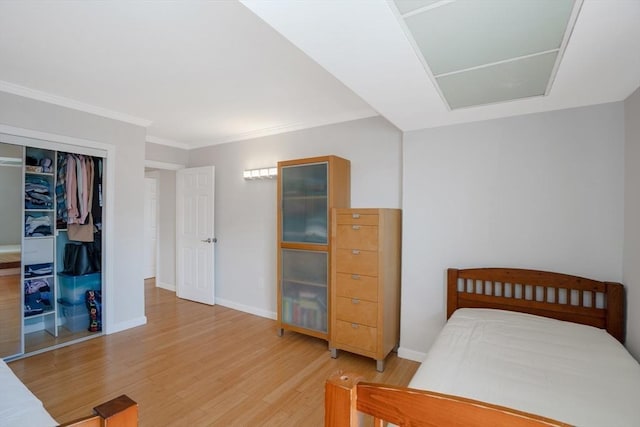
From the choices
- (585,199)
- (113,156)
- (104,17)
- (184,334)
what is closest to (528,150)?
(585,199)

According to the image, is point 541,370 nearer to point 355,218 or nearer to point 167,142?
point 355,218

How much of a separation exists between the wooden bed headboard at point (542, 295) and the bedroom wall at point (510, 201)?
0.32ft

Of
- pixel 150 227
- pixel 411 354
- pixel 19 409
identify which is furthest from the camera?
pixel 150 227

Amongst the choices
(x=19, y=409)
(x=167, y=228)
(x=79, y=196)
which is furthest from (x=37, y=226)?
(x=19, y=409)

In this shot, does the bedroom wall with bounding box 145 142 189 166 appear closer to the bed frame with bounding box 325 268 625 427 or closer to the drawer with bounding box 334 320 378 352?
the drawer with bounding box 334 320 378 352

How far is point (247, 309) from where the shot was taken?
407 cm

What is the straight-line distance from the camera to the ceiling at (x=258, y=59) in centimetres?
128

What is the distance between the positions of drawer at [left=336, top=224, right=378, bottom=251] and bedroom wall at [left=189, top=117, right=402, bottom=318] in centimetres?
51

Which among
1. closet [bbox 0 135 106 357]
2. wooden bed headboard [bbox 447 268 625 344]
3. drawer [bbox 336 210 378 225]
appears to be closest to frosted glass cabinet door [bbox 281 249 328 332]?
drawer [bbox 336 210 378 225]

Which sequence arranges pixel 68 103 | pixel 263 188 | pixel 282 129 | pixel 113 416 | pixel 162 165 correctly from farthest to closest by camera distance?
1. pixel 162 165
2. pixel 263 188
3. pixel 282 129
4. pixel 68 103
5. pixel 113 416

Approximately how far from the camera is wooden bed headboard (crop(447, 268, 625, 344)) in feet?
6.30

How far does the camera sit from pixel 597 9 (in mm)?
1143

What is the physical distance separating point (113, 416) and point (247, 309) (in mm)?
3548

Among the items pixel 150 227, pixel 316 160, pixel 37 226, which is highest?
pixel 316 160
